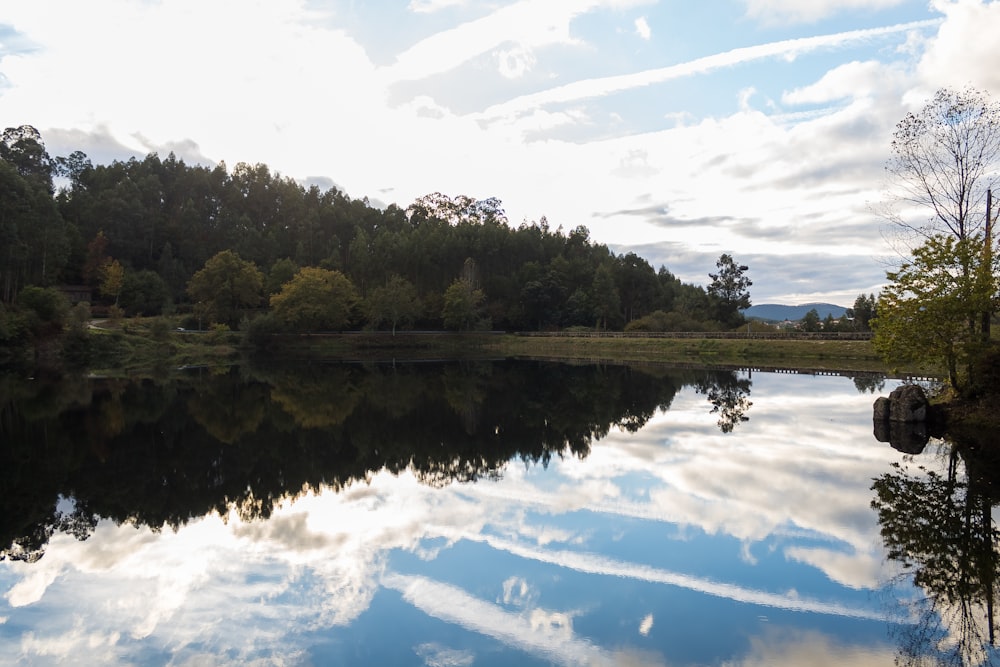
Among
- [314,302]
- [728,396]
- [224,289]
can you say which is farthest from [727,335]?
[224,289]

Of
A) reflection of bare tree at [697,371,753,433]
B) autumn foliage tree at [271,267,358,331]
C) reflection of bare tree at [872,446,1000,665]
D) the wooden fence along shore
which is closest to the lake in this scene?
reflection of bare tree at [872,446,1000,665]

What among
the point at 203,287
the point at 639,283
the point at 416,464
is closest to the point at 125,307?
the point at 203,287

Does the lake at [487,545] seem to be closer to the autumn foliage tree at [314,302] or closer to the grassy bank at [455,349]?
the grassy bank at [455,349]

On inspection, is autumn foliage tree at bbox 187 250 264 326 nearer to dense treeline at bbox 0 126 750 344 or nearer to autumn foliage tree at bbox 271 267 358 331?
dense treeline at bbox 0 126 750 344

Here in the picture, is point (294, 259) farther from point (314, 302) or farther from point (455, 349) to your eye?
point (455, 349)

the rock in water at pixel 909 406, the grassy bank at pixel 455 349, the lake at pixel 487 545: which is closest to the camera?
the lake at pixel 487 545

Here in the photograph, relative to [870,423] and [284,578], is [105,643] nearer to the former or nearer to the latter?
[284,578]

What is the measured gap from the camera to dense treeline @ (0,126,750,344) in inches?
3061

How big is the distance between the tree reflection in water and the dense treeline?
40.0 m

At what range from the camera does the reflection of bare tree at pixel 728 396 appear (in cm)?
2408

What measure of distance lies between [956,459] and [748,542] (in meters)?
8.99

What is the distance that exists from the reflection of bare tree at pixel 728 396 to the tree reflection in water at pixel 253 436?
5.4 inches

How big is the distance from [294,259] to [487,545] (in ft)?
313

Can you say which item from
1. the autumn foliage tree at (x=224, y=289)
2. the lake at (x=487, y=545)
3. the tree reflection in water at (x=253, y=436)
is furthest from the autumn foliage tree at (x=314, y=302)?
the lake at (x=487, y=545)
